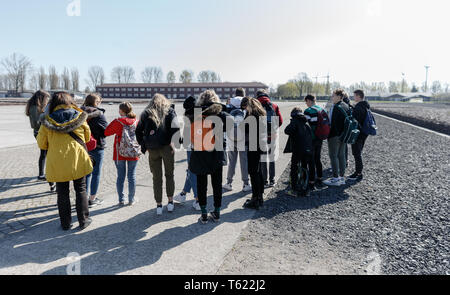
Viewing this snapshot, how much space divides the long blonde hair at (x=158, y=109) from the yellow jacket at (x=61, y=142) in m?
0.89

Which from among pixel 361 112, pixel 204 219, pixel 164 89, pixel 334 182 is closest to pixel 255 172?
pixel 204 219

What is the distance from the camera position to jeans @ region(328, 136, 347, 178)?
5.89m

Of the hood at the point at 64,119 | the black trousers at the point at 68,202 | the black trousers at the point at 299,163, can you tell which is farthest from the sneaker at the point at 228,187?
the hood at the point at 64,119

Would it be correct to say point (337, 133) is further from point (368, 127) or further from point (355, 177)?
point (355, 177)

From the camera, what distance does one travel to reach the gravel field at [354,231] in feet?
10.4

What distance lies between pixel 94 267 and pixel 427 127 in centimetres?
2062

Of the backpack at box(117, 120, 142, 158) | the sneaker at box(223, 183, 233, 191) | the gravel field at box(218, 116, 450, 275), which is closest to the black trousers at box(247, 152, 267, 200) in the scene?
the gravel field at box(218, 116, 450, 275)

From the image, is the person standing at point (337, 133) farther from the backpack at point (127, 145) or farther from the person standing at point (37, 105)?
the person standing at point (37, 105)

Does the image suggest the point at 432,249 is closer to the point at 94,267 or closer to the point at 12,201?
the point at 94,267

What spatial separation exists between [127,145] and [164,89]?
355 ft

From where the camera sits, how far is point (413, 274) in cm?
301

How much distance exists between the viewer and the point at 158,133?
4.23 m
